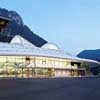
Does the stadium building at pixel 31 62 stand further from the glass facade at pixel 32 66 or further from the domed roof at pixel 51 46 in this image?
the domed roof at pixel 51 46

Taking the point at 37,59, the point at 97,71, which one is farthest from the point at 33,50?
the point at 97,71

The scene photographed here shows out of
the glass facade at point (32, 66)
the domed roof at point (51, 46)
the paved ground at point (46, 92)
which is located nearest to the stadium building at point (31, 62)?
the glass facade at point (32, 66)

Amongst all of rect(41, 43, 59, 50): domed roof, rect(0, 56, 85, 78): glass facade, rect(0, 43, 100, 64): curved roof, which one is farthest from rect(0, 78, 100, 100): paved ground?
rect(41, 43, 59, 50): domed roof

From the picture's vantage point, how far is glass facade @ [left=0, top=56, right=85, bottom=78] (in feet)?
121

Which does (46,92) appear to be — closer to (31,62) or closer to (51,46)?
(31,62)

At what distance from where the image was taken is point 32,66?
4034cm

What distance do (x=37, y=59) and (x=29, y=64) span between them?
1809mm

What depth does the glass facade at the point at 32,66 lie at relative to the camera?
36750mm

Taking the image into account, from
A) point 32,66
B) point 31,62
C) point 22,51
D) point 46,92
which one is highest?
point 22,51

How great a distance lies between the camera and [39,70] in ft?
132

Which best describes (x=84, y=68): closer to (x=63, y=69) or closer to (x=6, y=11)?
(x=63, y=69)

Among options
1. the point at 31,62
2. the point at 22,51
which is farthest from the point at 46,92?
the point at 31,62

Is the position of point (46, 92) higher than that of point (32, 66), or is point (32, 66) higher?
point (32, 66)

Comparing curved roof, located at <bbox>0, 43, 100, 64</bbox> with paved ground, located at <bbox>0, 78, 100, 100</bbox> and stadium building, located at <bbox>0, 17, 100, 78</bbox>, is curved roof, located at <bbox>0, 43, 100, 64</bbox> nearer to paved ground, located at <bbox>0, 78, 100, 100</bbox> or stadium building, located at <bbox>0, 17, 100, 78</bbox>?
stadium building, located at <bbox>0, 17, 100, 78</bbox>
